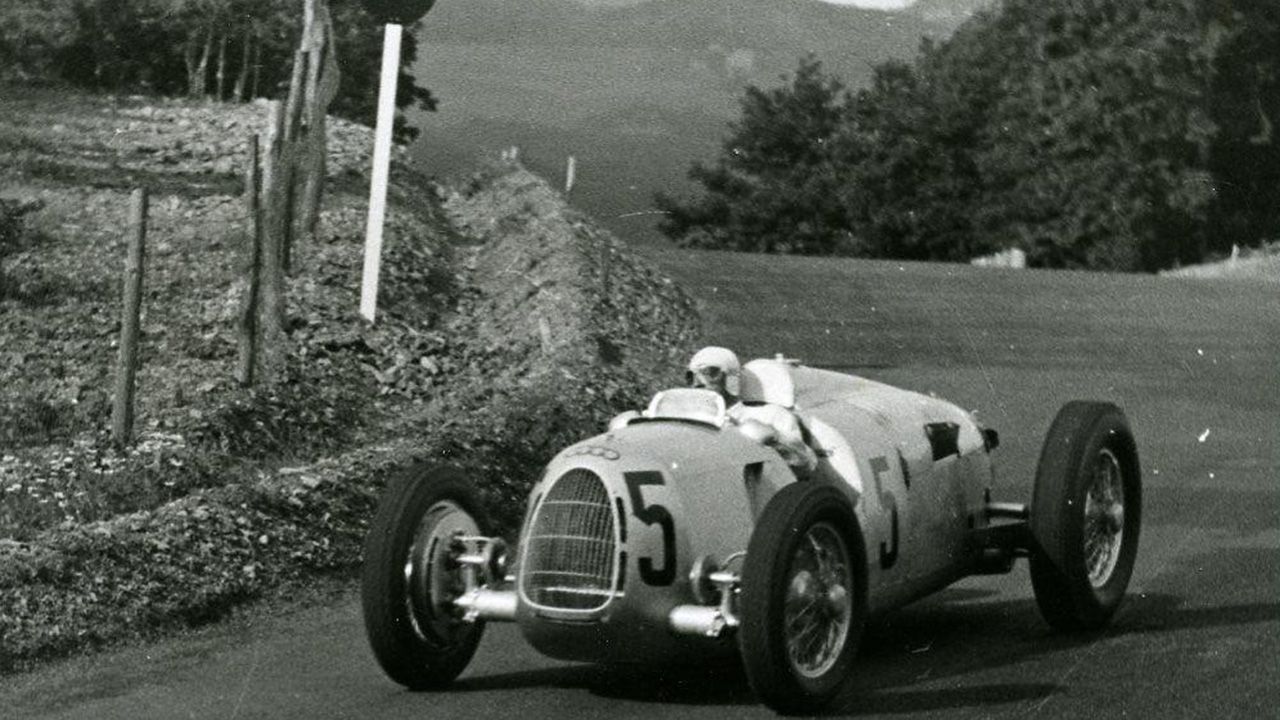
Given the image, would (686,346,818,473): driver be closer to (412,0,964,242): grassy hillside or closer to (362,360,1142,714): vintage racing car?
(362,360,1142,714): vintage racing car

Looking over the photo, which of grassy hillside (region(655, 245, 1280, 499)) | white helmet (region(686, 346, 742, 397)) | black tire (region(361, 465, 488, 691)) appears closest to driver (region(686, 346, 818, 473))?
white helmet (region(686, 346, 742, 397))

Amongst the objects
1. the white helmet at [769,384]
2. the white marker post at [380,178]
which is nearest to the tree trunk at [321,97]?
the white marker post at [380,178]

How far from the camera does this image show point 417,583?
29.6ft

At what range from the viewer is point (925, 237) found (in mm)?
78375

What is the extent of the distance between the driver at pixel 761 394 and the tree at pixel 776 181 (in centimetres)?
6906

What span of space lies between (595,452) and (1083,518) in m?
2.77

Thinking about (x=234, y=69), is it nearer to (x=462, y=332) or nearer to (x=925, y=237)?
(x=462, y=332)

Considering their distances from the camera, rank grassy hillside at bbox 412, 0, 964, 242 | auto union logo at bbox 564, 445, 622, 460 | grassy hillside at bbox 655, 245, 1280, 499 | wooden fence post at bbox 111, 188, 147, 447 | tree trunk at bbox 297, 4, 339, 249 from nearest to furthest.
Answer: auto union logo at bbox 564, 445, 622, 460 → wooden fence post at bbox 111, 188, 147, 447 → grassy hillside at bbox 655, 245, 1280, 499 → tree trunk at bbox 297, 4, 339, 249 → grassy hillside at bbox 412, 0, 964, 242

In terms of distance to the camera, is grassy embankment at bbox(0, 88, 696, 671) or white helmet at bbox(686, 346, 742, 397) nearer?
white helmet at bbox(686, 346, 742, 397)

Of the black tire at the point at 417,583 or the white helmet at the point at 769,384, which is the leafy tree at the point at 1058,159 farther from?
the black tire at the point at 417,583

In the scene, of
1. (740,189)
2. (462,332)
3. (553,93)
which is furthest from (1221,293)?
(553,93)

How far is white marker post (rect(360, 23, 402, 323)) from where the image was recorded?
18.0 m

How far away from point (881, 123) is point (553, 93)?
1971cm

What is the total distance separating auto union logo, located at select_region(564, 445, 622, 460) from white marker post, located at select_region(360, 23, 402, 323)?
9318 mm
